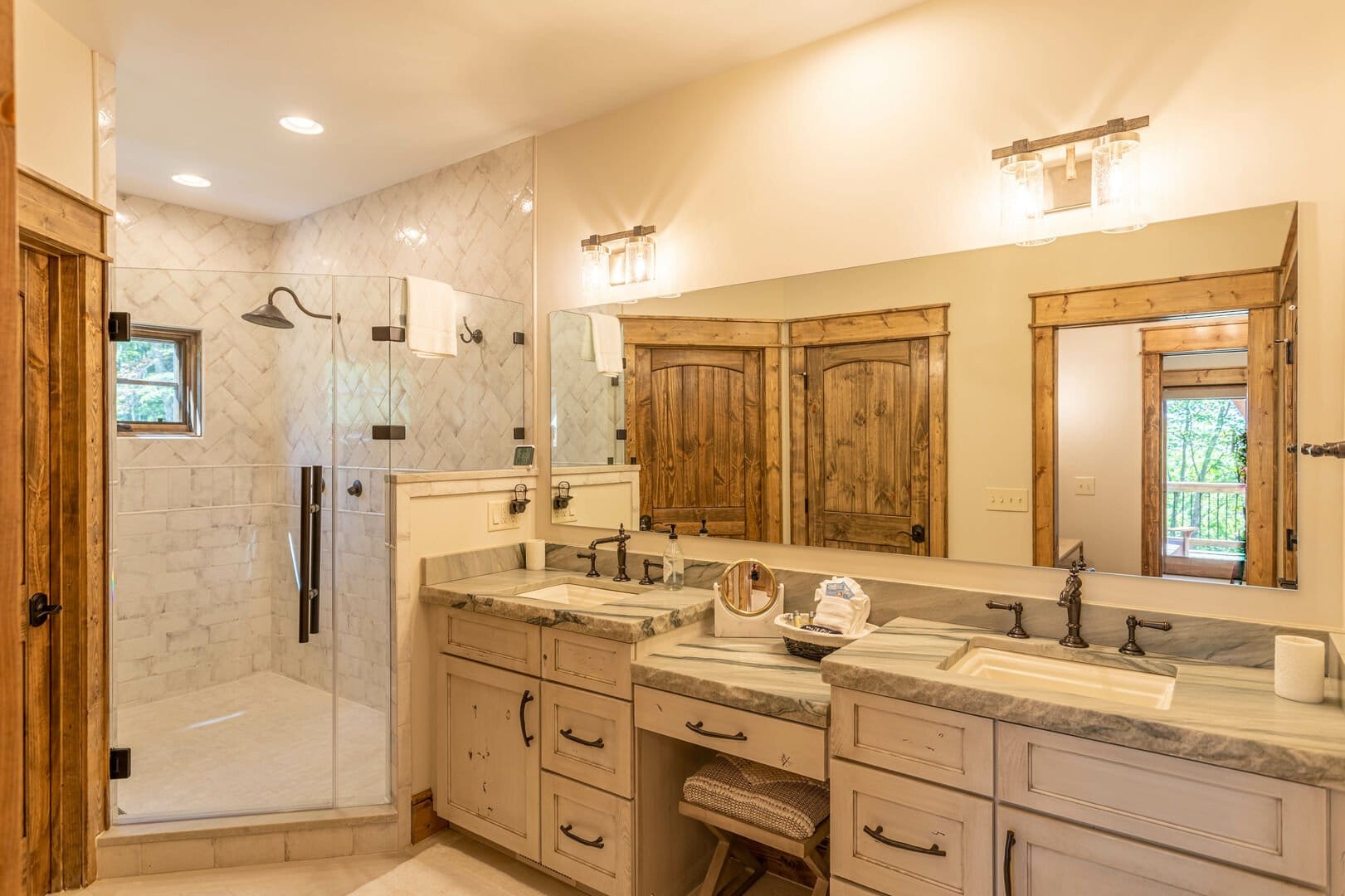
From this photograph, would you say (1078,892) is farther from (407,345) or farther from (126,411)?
(126,411)

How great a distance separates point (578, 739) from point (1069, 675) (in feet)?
4.58

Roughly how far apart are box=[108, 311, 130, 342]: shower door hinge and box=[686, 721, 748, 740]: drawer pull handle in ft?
7.85

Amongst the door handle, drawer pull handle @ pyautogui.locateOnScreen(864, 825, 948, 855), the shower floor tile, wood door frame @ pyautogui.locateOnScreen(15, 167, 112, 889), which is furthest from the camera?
the shower floor tile

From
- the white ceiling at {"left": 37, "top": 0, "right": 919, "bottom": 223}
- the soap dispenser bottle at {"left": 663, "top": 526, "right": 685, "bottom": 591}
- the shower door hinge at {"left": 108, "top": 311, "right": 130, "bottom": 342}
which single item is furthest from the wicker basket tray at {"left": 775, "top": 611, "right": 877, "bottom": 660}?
the shower door hinge at {"left": 108, "top": 311, "right": 130, "bottom": 342}

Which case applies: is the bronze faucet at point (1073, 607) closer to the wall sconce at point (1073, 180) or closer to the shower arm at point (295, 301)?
the wall sconce at point (1073, 180)

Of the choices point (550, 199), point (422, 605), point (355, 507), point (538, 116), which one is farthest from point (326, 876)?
point (538, 116)

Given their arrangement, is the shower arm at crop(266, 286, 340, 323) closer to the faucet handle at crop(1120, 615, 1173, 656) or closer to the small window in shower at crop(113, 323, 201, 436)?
the small window in shower at crop(113, 323, 201, 436)

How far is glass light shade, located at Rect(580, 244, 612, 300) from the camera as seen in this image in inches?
118

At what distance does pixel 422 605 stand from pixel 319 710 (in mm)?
622

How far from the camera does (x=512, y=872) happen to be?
8.19 ft

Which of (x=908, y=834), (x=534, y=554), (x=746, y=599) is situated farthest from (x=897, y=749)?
(x=534, y=554)

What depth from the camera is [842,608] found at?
212 centimetres

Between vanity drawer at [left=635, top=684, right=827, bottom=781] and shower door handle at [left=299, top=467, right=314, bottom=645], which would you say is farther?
shower door handle at [left=299, top=467, right=314, bottom=645]

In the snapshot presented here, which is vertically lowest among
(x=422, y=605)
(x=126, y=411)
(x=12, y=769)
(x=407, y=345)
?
(x=422, y=605)
